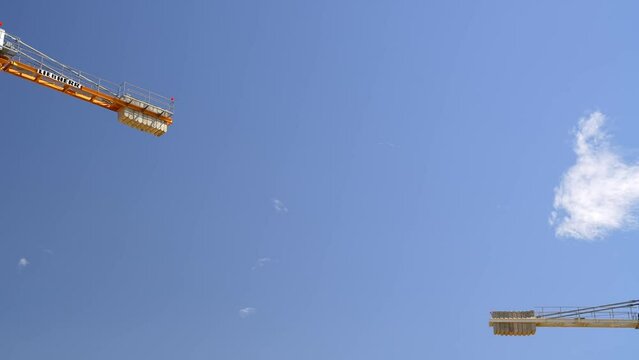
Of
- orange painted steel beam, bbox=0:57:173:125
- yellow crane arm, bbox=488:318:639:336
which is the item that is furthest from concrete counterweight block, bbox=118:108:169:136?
yellow crane arm, bbox=488:318:639:336

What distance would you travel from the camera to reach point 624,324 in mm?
79438

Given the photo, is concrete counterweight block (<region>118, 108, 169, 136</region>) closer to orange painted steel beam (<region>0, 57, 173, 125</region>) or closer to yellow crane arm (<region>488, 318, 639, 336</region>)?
orange painted steel beam (<region>0, 57, 173, 125</region>)

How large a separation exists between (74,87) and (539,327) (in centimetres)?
5569

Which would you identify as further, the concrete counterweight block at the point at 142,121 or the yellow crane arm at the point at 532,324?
the concrete counterweight block at the point at 142,121

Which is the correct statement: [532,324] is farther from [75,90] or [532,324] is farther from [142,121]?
[75,90]

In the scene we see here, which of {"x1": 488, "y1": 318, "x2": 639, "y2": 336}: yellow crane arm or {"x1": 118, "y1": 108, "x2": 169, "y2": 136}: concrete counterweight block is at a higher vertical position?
{"x1": 118, "y1": 108, "x2": 169, "y2": 136}: concrete counterweight block

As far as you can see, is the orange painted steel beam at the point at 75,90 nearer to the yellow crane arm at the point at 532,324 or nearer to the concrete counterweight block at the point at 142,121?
the concrete counterweight block at the point at 142,121

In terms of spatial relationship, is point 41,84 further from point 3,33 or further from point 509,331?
point 509,331

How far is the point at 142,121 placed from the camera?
82125mm

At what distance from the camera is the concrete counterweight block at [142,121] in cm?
8175

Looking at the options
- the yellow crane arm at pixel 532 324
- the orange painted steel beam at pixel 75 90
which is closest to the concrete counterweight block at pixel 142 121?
the orange painted steel beam at pixel 75 90

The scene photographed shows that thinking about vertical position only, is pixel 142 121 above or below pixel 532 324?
above

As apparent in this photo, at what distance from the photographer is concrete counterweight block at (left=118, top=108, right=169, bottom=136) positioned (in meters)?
81.8

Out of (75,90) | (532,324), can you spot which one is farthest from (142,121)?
(532,324)
